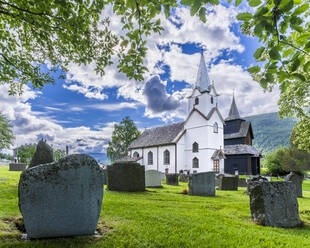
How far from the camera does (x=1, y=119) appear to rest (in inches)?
1640

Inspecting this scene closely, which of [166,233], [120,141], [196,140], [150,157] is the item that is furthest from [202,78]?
[166,233]

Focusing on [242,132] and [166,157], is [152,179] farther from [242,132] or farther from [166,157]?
[242,132]

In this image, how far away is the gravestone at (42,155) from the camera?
220 inches

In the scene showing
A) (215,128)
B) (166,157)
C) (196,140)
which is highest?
(215,128)

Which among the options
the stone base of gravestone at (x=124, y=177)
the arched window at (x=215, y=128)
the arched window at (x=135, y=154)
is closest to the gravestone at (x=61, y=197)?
the stone base of gravestone at (x=124, y=177)

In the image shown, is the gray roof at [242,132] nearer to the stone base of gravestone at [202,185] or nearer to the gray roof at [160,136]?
the gray roof at [160,136]

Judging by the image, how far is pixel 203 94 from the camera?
37938 millimetres

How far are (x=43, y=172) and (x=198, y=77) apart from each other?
128 feet

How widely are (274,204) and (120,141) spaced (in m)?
48.3

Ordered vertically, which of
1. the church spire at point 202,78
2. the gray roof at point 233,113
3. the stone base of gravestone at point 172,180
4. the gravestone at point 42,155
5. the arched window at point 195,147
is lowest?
the stone base of gravestone at point 172,180

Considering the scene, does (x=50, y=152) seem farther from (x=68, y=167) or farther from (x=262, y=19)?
(x=262, y=19)

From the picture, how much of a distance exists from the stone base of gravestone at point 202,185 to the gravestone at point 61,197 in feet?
26.4

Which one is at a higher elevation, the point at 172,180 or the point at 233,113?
the point at 233,113

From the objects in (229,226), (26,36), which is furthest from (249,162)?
(26,36)
